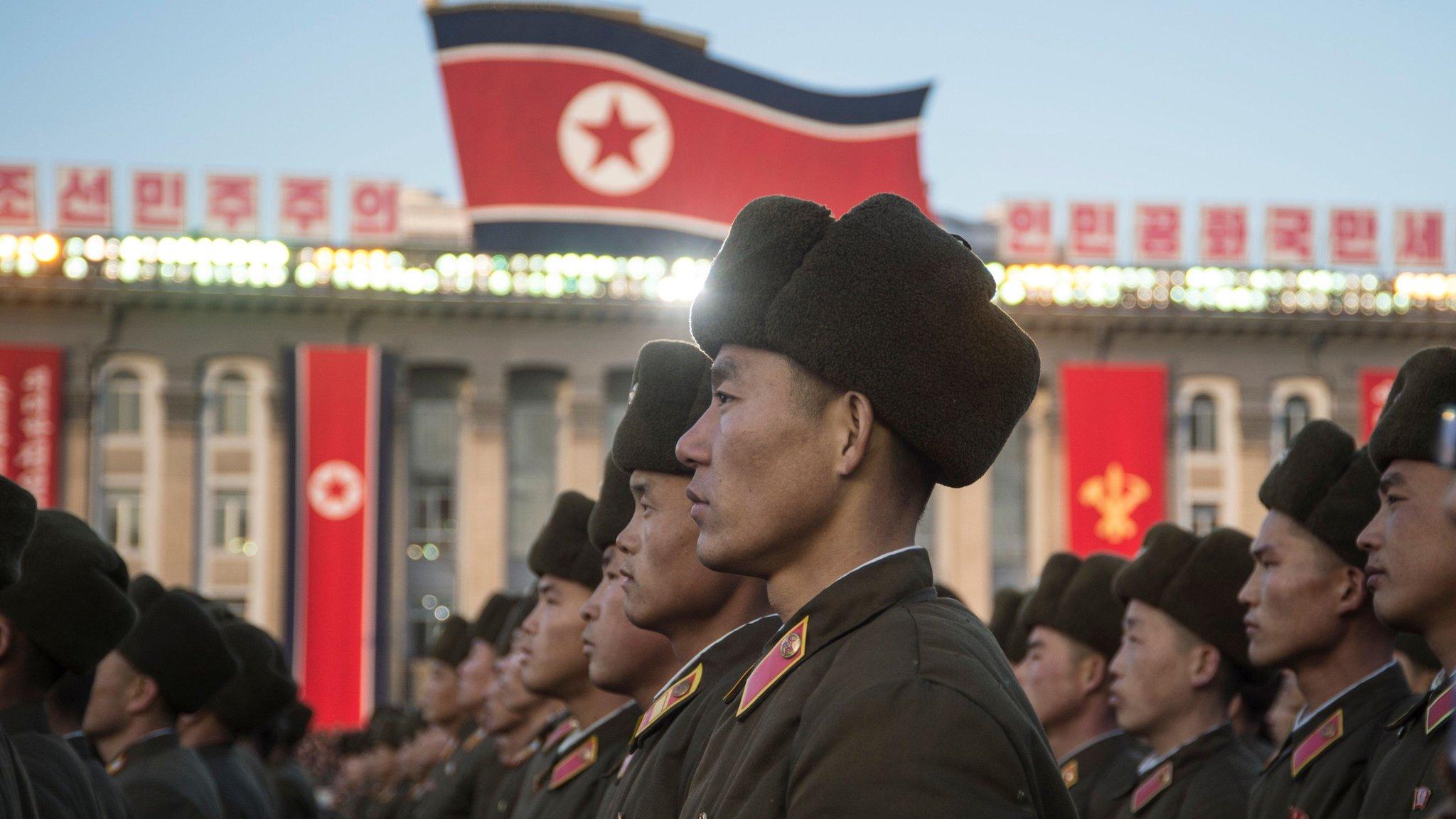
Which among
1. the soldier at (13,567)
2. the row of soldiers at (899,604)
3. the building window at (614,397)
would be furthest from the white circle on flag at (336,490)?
the soldier at (13,567)

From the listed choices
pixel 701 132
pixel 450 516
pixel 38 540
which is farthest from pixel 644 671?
pixel 450 516

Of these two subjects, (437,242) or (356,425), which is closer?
(356,425)

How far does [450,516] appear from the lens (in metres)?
43.6

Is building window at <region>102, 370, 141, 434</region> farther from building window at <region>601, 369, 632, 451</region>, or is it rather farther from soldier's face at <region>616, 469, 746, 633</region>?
soldier's face at <region>616, 469, 746, 633</region>

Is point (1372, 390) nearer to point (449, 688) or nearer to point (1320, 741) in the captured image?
point (449, 688)

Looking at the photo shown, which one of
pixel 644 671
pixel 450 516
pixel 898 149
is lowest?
pixel 450 516

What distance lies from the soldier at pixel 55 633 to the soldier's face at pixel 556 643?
1.46 m

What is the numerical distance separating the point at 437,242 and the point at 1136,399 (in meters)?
17.0

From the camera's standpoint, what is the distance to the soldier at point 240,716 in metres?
8.36

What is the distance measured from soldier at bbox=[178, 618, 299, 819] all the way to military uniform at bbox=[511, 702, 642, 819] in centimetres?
239

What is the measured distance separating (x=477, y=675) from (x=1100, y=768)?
5676 mm

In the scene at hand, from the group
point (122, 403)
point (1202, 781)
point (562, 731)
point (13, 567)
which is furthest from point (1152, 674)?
point (122, 403)

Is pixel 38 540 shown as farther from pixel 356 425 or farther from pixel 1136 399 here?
pixel 1136 399

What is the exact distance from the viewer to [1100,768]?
25.5ft
